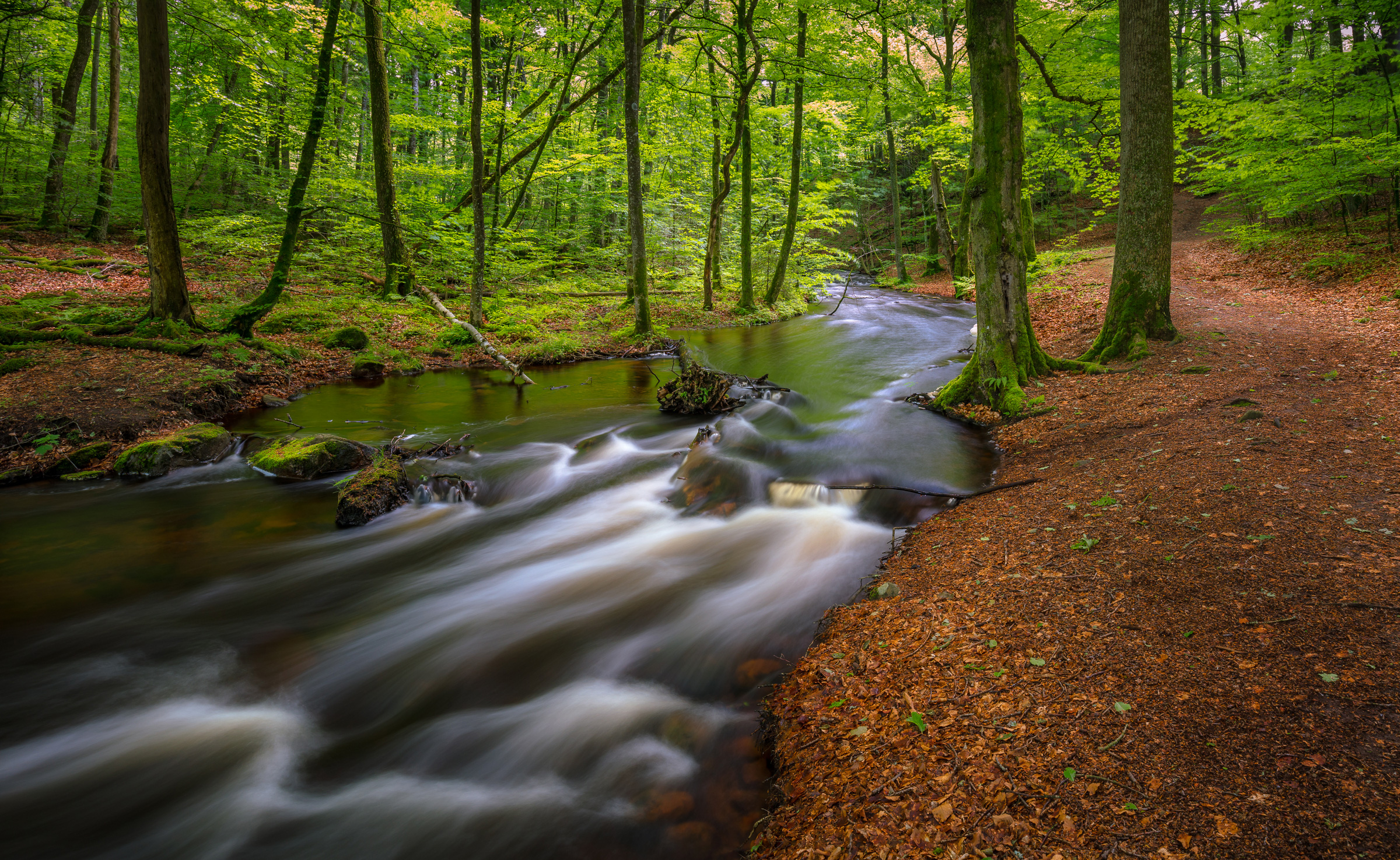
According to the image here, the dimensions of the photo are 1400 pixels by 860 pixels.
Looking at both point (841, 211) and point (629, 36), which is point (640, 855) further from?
point (841, 211)

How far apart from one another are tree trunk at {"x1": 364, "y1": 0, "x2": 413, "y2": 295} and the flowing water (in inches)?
298

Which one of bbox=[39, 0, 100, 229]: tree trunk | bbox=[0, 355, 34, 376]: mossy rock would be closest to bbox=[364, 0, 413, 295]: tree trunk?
bbox=[0, 355, 34, 376]: mossy rock

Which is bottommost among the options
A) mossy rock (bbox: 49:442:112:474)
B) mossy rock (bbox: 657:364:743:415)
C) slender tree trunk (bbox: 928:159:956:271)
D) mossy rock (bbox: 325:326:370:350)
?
mossy rock (bbox: 49:442:112:474)

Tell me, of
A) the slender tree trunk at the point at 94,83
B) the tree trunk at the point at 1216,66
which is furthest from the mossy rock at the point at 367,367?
the tree trunk at the point at 1216,66

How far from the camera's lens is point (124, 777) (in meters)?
3.51

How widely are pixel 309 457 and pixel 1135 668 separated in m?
7.96

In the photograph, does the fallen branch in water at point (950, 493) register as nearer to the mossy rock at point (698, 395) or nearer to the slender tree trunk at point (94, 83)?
the mossy rock at point (698, 395)

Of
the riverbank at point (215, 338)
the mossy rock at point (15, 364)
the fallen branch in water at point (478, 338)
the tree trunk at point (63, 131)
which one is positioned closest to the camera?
the riverbank at point (215, 338)

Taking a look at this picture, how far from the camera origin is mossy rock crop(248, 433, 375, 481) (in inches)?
282

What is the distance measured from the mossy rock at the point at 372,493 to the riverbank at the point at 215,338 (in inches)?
123

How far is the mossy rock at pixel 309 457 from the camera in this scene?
7172 mm

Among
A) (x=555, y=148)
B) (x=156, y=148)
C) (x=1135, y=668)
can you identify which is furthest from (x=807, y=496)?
(x=555, y=148)

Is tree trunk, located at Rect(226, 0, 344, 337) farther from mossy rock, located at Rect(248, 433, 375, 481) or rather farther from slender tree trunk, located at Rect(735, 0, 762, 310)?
slender tree trunk, located at Rect(735, 0, 762, 310)

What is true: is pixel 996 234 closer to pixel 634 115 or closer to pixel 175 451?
pixel 634 115
